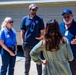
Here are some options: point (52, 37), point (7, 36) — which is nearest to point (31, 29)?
point (7, 36)

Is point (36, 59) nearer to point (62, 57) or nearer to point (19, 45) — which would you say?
point (62, 57)

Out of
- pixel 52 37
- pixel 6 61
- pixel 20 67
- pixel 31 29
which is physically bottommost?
pixel 20 67

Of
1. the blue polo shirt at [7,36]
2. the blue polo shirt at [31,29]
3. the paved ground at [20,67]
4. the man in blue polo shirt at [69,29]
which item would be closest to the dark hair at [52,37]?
the man in blue polo shirt at [69,29]

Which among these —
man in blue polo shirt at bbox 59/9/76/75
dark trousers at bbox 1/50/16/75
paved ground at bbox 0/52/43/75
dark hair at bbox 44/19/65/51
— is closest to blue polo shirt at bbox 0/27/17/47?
dark trousers at bbox 1/50/16/75

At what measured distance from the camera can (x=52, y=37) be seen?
385cm

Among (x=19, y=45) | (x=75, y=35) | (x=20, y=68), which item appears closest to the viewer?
(x=75, y=35)

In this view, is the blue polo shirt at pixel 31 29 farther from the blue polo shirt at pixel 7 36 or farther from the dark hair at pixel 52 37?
the dark hair at pixel 52 37

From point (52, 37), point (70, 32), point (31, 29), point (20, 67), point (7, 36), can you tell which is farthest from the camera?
point (20, 67)

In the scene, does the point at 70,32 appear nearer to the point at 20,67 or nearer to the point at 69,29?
the point at 69,29

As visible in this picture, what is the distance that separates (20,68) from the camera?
820cm

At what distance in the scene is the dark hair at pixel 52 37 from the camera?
3838 mm

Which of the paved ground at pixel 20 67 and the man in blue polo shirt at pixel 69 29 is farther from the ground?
the man in blue polo shirt at pixel 69 29

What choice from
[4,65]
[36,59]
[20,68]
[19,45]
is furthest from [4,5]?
[36,59]

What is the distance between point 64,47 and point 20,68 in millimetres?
4461
